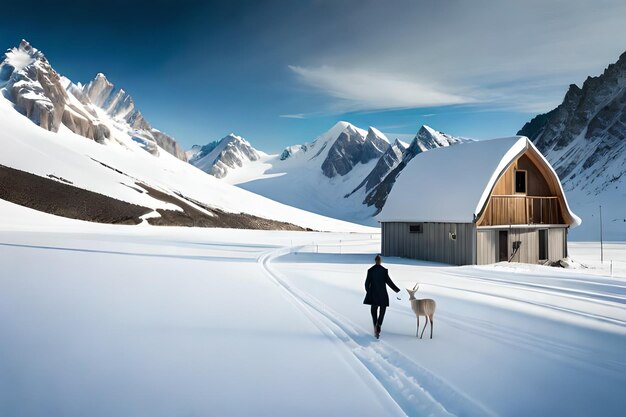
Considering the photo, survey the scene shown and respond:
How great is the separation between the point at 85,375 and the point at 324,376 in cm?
354

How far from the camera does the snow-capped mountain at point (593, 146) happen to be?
215ft

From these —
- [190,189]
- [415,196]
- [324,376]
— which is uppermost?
[190,189]

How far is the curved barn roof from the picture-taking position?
77.2 feet

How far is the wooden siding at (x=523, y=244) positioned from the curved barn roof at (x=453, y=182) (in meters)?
1.52

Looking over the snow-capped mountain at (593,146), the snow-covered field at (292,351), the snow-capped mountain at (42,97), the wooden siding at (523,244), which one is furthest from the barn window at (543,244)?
the snow-capped mountain at (42,97)

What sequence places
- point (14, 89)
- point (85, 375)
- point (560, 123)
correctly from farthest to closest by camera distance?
point (560, 123) → point (14, 89) → point (85, 375)

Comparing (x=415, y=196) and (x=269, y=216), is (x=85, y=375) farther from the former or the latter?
(x=269, y=216)

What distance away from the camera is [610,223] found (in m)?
56.6

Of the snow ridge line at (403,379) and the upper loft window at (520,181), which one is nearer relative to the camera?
the snow ridge line at (403,379)

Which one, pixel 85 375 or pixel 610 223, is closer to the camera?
pixel 85 375

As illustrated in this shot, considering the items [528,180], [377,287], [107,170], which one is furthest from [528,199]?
[107,170]

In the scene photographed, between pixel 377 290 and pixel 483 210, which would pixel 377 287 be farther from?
pixel 483 210

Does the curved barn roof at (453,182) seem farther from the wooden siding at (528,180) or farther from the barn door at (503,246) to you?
the barn door at (503,246)

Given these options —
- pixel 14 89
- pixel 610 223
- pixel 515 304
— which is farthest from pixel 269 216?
pixel 515 304
